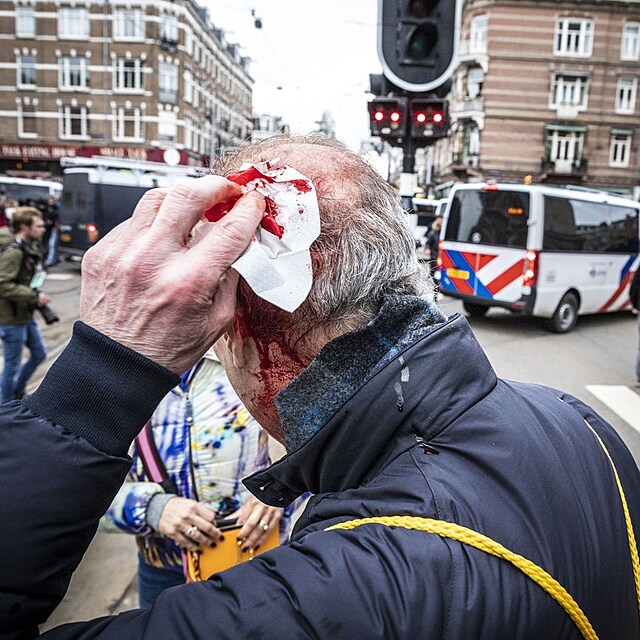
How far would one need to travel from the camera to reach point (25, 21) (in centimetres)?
3709

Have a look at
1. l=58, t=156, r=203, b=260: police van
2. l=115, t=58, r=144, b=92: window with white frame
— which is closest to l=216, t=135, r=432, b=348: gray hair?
l=58, t=156, r=203, b=260: police van

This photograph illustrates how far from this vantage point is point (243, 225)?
0.93 meters

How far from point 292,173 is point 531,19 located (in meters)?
36.9

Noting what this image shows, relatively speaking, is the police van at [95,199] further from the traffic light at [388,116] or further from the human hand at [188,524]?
the human hand at [188,524]

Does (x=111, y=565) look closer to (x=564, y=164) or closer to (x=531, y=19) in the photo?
(x=564, y=164)

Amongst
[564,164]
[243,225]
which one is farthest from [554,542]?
[564,164]

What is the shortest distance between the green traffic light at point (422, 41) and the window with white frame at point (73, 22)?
3676 cm

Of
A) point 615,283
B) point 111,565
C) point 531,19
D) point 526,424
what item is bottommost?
point 111,565

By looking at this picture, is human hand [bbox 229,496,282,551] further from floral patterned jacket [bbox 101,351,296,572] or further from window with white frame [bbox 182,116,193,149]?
window with white frame [bbox 182,116,193,149]

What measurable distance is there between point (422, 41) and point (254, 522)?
5.84 m

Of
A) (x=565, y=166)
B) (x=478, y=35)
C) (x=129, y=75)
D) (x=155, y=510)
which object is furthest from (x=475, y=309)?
(x=129, y=75)

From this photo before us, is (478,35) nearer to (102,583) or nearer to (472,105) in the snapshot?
(472,105)

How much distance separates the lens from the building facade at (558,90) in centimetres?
3238

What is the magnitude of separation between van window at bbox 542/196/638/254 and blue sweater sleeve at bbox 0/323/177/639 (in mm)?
9695
